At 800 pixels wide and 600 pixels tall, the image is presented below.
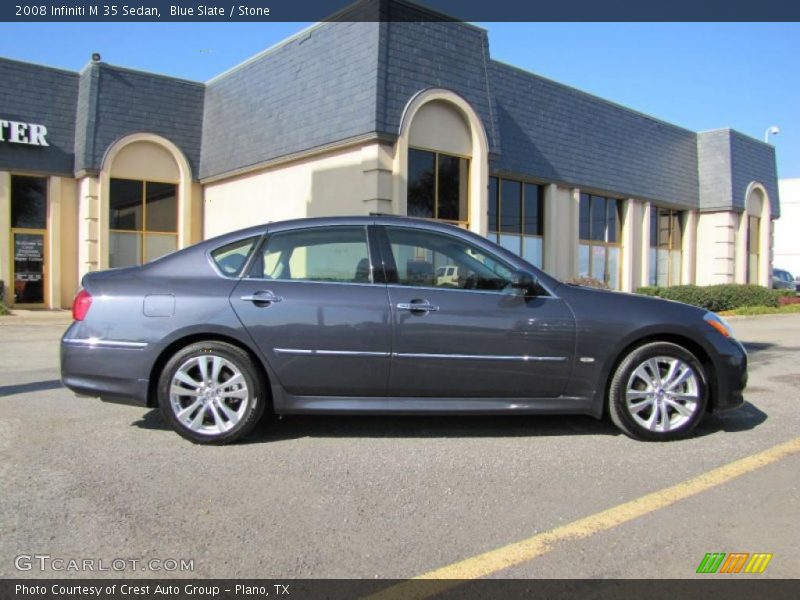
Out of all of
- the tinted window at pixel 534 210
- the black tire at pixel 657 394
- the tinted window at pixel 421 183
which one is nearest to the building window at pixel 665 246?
the tinted window at pixel 534 210

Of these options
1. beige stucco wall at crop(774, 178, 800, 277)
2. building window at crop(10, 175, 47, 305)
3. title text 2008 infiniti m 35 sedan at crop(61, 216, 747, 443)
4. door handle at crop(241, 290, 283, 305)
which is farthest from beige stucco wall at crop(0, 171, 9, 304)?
beige stucco wall at crop(774, 178, 800, 277)

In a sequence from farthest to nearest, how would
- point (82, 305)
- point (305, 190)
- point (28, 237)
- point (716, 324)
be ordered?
point (28, 237) < point (305, 190) < point (716, 324) < point (82, 305)

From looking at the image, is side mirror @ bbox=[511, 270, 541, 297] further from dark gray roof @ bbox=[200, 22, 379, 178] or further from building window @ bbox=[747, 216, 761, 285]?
building window @ bbox=[747, 216, 761, 285]

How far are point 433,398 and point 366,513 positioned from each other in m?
1.38

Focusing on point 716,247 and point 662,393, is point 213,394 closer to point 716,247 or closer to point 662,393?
point 662,393

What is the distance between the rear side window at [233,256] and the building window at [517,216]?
13.3 m

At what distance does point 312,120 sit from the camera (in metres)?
15.0

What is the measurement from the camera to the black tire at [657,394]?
4.91 metres

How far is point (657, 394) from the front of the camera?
4.93 m

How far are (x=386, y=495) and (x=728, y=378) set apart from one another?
2.92 m

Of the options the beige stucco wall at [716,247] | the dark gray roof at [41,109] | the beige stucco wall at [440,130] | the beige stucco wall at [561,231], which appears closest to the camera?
the beige stucco wall at [440,130]

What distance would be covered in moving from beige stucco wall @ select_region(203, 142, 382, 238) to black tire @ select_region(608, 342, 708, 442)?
919 cm

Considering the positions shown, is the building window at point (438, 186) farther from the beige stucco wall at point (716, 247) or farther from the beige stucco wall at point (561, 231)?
the beige stucco wall at point (716, 247)

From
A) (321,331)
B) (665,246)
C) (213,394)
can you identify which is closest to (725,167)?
(665,246)
